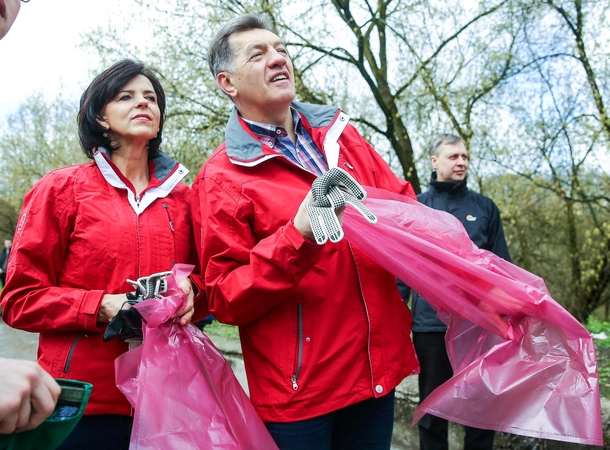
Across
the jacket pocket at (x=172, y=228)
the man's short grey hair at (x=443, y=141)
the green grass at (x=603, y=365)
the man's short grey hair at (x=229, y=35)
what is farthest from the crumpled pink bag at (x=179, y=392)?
the man's short grey hair at (x=443, y=141)

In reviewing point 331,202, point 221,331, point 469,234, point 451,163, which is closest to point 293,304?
point 331,202

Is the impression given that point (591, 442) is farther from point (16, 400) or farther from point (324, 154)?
point (16, 400)

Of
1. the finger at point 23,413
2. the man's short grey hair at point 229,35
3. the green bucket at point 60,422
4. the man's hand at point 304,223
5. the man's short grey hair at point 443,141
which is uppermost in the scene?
the man's short grey hair at point 229,35

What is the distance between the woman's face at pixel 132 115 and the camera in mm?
2129

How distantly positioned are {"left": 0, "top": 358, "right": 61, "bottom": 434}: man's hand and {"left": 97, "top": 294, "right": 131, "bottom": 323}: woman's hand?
0.84 metres

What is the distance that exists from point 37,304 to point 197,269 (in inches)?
25.3

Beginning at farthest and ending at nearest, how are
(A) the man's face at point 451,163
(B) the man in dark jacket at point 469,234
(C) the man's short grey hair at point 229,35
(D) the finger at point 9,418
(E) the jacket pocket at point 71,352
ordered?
(A) the man's face at point 451,163 < (B) the man in dark jacket at point 469,234 < (C) the man's short grey hair at point 229,35 < (E) the jacket pocket at point 71,352 < (D) the finger at point 9,418

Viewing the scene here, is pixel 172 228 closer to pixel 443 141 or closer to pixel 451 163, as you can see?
pixel 451 163

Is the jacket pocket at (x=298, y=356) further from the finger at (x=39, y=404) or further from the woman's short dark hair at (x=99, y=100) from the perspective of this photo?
the woman's short dark hair at (x=99, y=100)

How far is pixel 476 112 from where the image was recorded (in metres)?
7.83

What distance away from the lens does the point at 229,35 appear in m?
2.17

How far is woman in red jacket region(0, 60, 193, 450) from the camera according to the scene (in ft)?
5.98

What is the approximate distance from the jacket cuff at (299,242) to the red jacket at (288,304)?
3.4 inches

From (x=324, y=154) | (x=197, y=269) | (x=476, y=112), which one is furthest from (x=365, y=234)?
(x=476, y=112)
